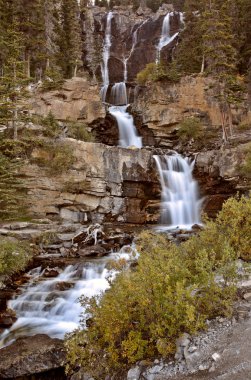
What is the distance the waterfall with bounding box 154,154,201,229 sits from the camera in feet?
76.2

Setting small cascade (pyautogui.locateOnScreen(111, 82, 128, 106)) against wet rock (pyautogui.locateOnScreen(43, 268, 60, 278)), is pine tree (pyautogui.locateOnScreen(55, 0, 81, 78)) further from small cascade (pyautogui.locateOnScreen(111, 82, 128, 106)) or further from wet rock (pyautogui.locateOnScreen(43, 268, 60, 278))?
wet rock (pyautogui.locateOnScreen(43, 268, 60, 278))

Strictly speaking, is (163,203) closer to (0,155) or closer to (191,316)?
(0,155)

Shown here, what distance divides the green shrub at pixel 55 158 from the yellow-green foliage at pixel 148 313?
15.9m

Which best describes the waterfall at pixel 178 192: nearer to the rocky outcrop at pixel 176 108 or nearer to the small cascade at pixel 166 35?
the rocky outcrop at pixel 176 108

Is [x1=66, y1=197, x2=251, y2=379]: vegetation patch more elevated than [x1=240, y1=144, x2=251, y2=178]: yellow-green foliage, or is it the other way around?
[x1=240, y1=144, x2=251, y2=178]: yellow-green foliage

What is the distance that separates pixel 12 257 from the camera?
43.9 ft

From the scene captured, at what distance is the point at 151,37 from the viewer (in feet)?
156

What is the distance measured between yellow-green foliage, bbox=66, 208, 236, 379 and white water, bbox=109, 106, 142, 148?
23.6 m

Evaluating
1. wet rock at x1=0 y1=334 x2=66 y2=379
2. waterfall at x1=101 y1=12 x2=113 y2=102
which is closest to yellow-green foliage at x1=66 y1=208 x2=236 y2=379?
wet rock at x1=0 y1=334 x2=66 y2=379

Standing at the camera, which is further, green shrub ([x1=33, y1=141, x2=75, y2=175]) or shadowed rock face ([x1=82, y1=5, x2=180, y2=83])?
shadowed rock face ([x1=82, y1=5, x2=180, y2=83])

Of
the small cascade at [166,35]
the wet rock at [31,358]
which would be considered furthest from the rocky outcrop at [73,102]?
the wet rock at [31,358]

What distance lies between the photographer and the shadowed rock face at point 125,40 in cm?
4528

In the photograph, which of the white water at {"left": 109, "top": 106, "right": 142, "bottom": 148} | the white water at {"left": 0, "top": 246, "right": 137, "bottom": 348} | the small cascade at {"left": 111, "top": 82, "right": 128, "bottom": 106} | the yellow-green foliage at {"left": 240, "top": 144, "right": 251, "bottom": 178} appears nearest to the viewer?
the white water at {"left": 0, "top": 246, "right": 137, "bottom": 348}

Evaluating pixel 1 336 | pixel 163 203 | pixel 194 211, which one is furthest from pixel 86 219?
pixel 1 336
